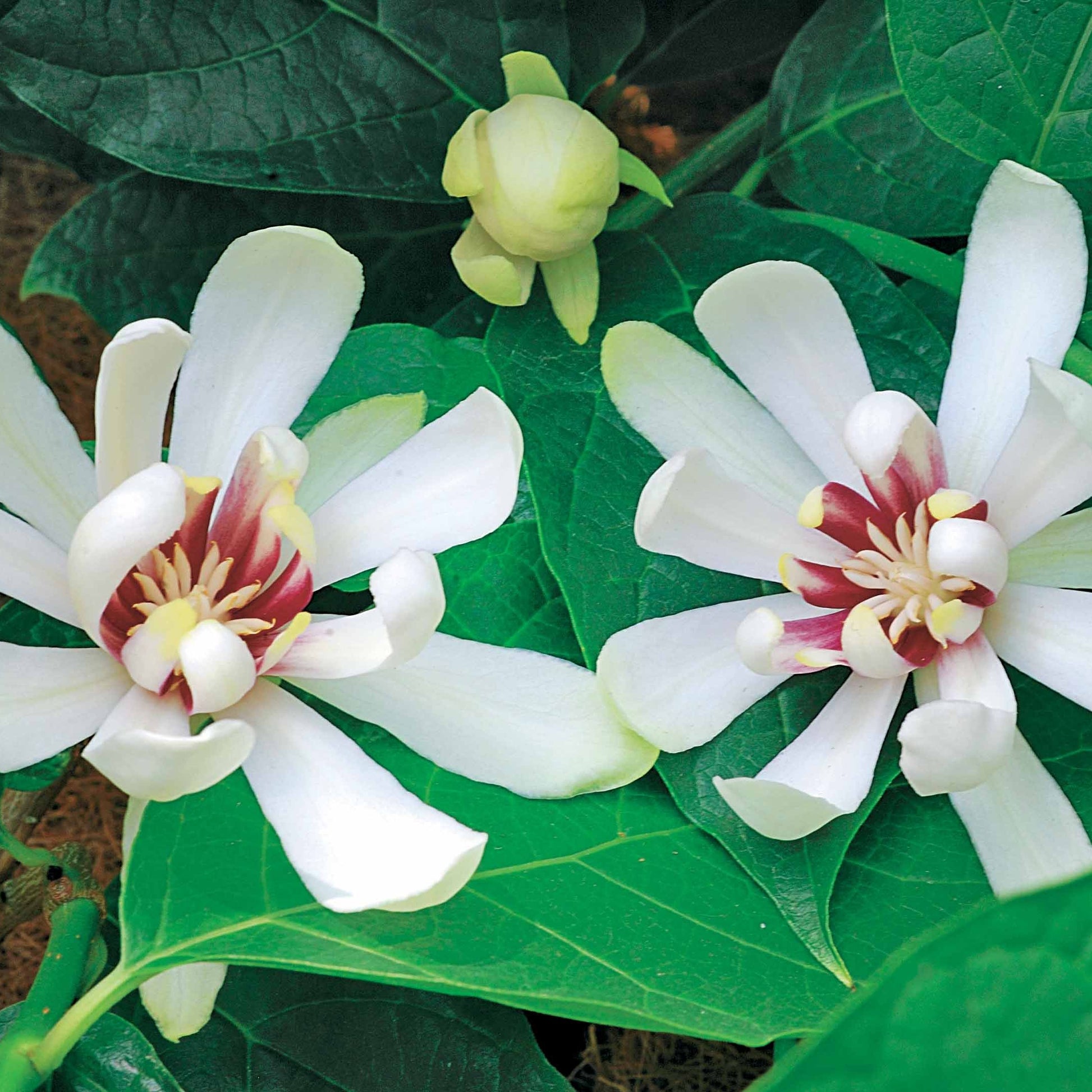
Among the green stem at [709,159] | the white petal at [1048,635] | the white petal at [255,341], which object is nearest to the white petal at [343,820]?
the white petal at [255,341]

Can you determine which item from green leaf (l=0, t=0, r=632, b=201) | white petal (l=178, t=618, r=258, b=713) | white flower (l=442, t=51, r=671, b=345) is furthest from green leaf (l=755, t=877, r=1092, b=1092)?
green leaf (l=0, t=0, r=632, b=201)

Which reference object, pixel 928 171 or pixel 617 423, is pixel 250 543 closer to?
pixel 617 423

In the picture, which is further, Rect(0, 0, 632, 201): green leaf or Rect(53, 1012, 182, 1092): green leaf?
Rect(0, 0, 632, 201): green leaf

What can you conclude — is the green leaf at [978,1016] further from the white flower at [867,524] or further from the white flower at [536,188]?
the white flower at [536,188]

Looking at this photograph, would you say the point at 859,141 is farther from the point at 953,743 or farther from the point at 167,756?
the point at 167,756

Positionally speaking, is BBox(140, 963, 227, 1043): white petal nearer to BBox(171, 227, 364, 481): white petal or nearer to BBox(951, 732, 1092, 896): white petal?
BBox(171, 227, 364, 481): white petal

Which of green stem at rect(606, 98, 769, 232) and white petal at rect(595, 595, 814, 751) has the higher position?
green stem at rect(606, 98, 769, 232)
